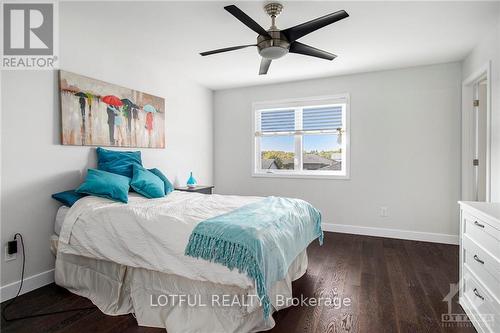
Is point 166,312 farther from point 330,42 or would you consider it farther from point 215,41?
point 330,42

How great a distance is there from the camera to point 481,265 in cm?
183

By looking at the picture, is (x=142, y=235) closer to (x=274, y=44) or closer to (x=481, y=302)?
(x=274, y=44)

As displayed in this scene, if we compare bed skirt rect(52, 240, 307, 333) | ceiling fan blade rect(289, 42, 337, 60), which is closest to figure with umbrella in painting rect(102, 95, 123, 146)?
bed skirt rect(52, 240, 307, 333)

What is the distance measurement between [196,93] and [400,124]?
3213 mm

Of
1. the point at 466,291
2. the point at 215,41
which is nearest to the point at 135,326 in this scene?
the point at 466,291

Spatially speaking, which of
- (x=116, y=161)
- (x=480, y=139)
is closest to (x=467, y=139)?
(x=480, y=139)

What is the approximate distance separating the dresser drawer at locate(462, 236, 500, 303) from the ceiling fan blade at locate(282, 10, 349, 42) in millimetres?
1858

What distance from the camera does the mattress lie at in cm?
251

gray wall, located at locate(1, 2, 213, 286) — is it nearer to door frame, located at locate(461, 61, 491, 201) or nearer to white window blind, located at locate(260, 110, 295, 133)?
white window blind, located at locate(260, 110, 295, 133)

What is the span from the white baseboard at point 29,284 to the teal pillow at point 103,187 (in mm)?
823

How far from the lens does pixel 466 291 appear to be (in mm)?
2086

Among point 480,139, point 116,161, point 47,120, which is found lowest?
point 116,161

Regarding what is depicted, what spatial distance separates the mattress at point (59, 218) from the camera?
8.22 ft

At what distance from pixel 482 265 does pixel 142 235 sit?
2340 mm
